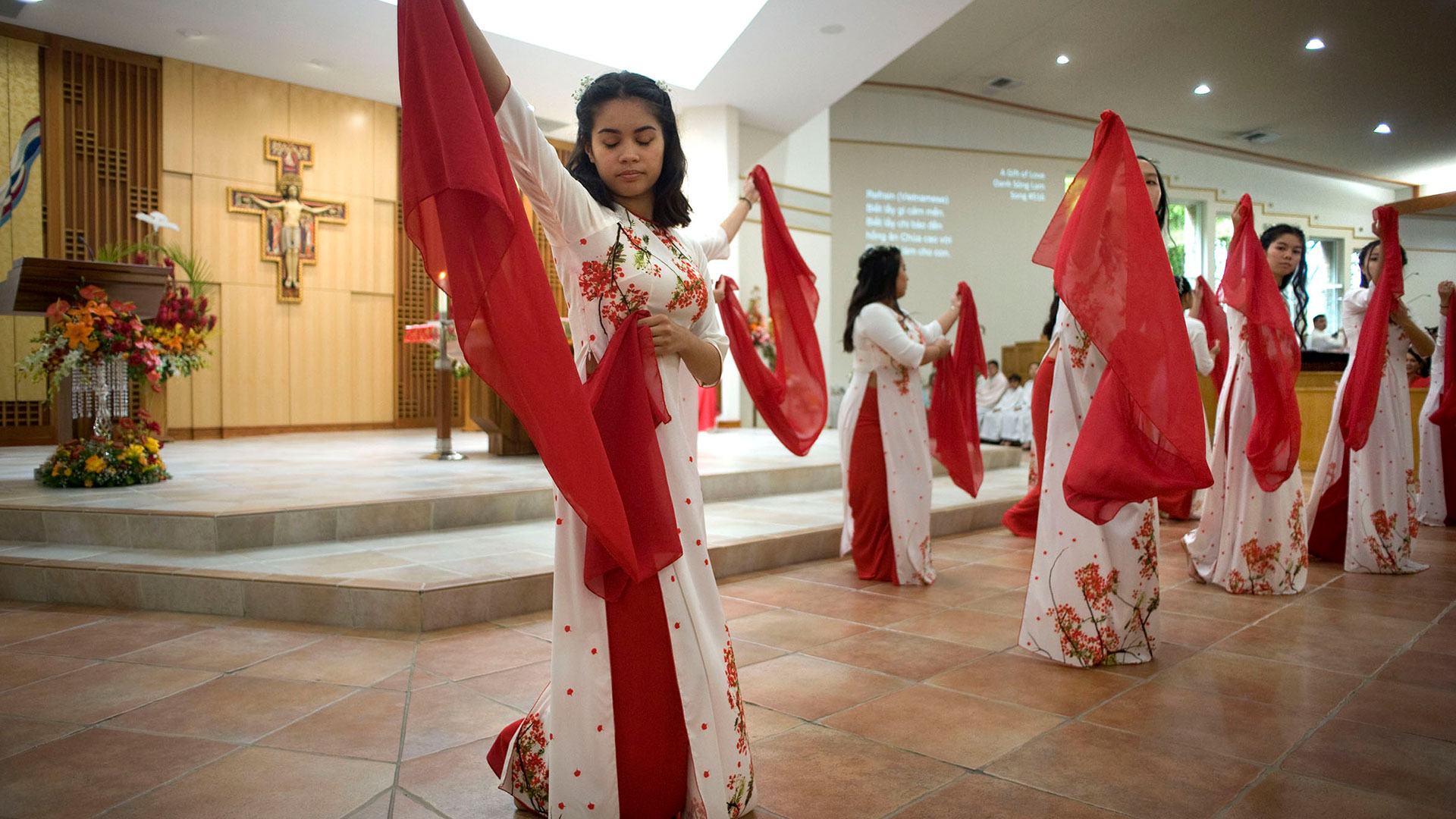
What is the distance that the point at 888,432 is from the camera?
405 centimetres

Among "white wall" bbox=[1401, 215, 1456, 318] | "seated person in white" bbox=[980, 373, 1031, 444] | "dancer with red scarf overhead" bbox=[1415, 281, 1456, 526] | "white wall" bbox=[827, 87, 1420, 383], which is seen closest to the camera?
"dancer with red scarf overhead" bbox=[1415, 281, 1456, 526]

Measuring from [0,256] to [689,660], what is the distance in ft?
29.7

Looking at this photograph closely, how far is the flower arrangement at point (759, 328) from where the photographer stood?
9805 millimetres

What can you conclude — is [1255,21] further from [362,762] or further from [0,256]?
[0,256]

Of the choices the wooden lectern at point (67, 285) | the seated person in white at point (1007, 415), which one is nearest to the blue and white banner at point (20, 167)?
the wooden lectern at point (67, 285)

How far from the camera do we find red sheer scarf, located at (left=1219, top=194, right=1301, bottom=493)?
3729 millimetres

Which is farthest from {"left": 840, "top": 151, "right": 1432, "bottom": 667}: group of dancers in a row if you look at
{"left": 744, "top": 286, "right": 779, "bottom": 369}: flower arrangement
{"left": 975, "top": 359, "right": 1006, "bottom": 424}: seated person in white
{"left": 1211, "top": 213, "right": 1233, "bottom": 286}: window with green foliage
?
{"left": 1211, "top": 213, "right": 1233, "bottom": 286}: window with green foliage

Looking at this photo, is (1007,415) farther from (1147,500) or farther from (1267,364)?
(1147,500)

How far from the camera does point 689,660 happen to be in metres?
1.72

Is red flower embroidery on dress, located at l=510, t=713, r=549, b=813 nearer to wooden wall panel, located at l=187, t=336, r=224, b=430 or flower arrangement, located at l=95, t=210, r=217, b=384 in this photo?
flower arrangement, located at l=95, t=210, r=217, b=384

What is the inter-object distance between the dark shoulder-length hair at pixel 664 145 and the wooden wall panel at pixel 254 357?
28.7 feet

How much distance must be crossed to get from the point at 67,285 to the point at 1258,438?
20.2 feet

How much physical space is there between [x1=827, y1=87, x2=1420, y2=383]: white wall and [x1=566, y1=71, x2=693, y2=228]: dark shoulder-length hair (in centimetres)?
1084

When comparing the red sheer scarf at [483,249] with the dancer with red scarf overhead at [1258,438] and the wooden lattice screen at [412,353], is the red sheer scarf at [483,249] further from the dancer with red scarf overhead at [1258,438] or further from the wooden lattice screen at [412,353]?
the wooden lattice screen at [412,353]
